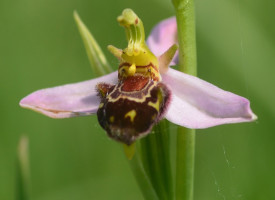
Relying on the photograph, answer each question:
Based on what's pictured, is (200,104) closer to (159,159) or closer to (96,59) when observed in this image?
(159,159)

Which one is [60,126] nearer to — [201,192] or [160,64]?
[201,192]

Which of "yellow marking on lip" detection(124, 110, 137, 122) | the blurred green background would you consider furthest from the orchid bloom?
the blurred green background

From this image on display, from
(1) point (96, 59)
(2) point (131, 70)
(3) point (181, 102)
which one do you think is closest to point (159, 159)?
(3) point (181, 102)

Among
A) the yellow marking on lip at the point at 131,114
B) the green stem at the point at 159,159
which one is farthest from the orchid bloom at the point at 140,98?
the green stem at the point at 159,159

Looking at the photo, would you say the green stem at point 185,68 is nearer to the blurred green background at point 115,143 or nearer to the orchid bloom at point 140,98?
the orchid bloom at point 140,98

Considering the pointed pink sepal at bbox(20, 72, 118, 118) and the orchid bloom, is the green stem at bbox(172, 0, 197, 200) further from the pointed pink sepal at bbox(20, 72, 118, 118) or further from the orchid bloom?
the pointed pink sepal at bbox(20, 72, 118, 118)

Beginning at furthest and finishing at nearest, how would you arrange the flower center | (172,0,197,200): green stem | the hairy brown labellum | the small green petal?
the small green petal < the flower center < (172,0,197,200): green stem < the hairy brown labellum
